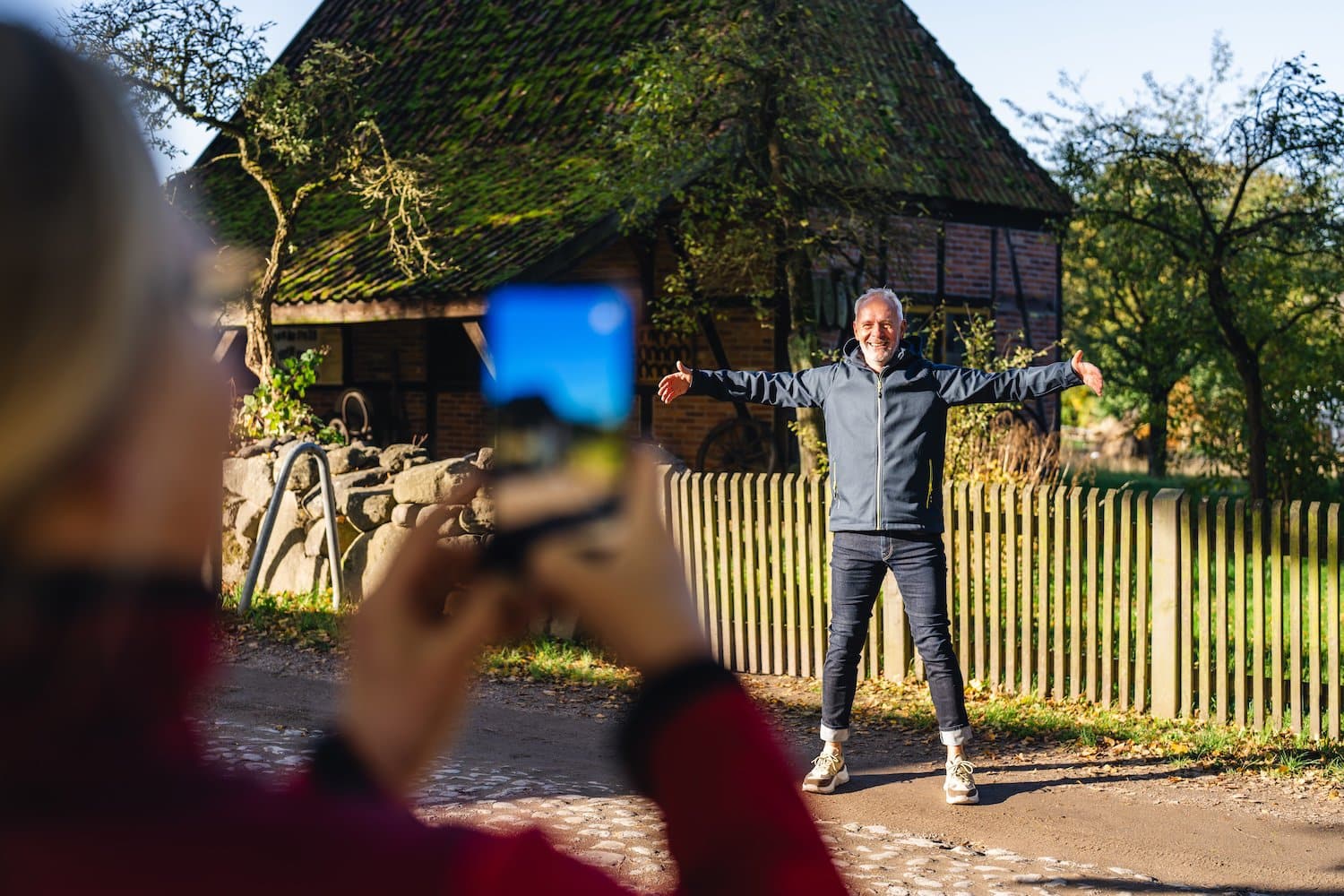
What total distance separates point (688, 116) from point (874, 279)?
3561 millimetres

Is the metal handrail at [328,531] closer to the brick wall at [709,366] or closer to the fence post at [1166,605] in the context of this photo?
the fence post at [1166,605]

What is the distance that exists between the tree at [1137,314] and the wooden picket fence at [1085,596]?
327 inches

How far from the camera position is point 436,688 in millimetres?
918

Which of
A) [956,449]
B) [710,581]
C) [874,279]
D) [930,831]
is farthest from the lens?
[874,279]

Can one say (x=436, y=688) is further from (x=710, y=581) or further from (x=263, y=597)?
(x=263, y=597)

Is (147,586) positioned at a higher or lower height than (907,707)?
higher

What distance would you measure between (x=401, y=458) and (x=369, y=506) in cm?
64

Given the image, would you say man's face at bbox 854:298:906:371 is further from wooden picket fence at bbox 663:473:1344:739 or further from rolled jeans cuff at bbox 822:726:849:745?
wooden picket fence at bbox 663:473:1344:739

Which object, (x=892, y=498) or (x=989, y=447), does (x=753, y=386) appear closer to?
(x=892, y=498)

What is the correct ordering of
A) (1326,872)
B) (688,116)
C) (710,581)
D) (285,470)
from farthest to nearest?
(688,116) → (285,470) → (710,581) → (1326,872)

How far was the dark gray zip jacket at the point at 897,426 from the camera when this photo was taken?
5.86 meters

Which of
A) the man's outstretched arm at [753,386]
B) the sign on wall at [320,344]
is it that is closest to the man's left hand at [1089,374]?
the man's outstretched arm at [753,386]

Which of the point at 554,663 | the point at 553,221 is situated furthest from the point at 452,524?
the point at 553,221

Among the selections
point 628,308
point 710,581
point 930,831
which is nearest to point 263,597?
point 710,581
